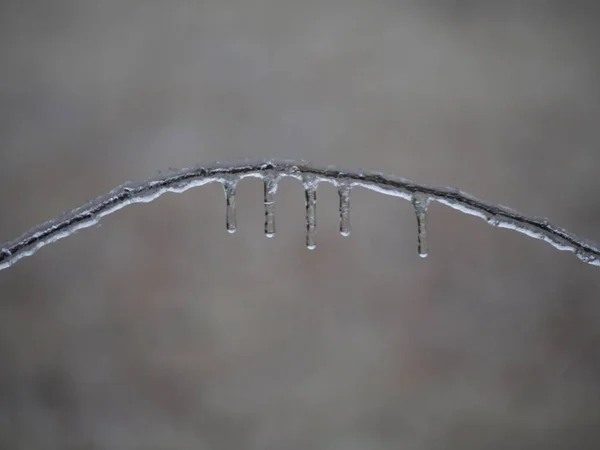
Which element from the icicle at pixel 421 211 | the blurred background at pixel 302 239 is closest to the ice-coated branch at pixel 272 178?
the icicle at pixel 421 211

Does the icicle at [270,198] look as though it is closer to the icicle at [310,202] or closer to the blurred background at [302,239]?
the icicle at [310,202]

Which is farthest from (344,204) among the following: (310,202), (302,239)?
(302,239)

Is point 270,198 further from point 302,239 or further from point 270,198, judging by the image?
point 302,239

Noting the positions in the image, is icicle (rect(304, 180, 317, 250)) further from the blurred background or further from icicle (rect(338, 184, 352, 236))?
the blurred background

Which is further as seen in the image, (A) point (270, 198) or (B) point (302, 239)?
(B) point (302, 239)

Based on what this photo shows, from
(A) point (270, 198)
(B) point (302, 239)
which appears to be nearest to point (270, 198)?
(A) point (270, 198)

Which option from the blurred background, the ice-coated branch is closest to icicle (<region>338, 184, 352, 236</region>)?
the ice-coated branch

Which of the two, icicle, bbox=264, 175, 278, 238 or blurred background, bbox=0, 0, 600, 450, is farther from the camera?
blurred background, bbox=0, 0, 600, 450

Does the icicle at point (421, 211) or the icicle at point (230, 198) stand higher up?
the icicle at point (230, 198)

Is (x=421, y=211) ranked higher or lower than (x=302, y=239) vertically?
lower

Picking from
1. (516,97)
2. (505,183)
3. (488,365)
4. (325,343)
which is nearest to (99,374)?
(325,343)
